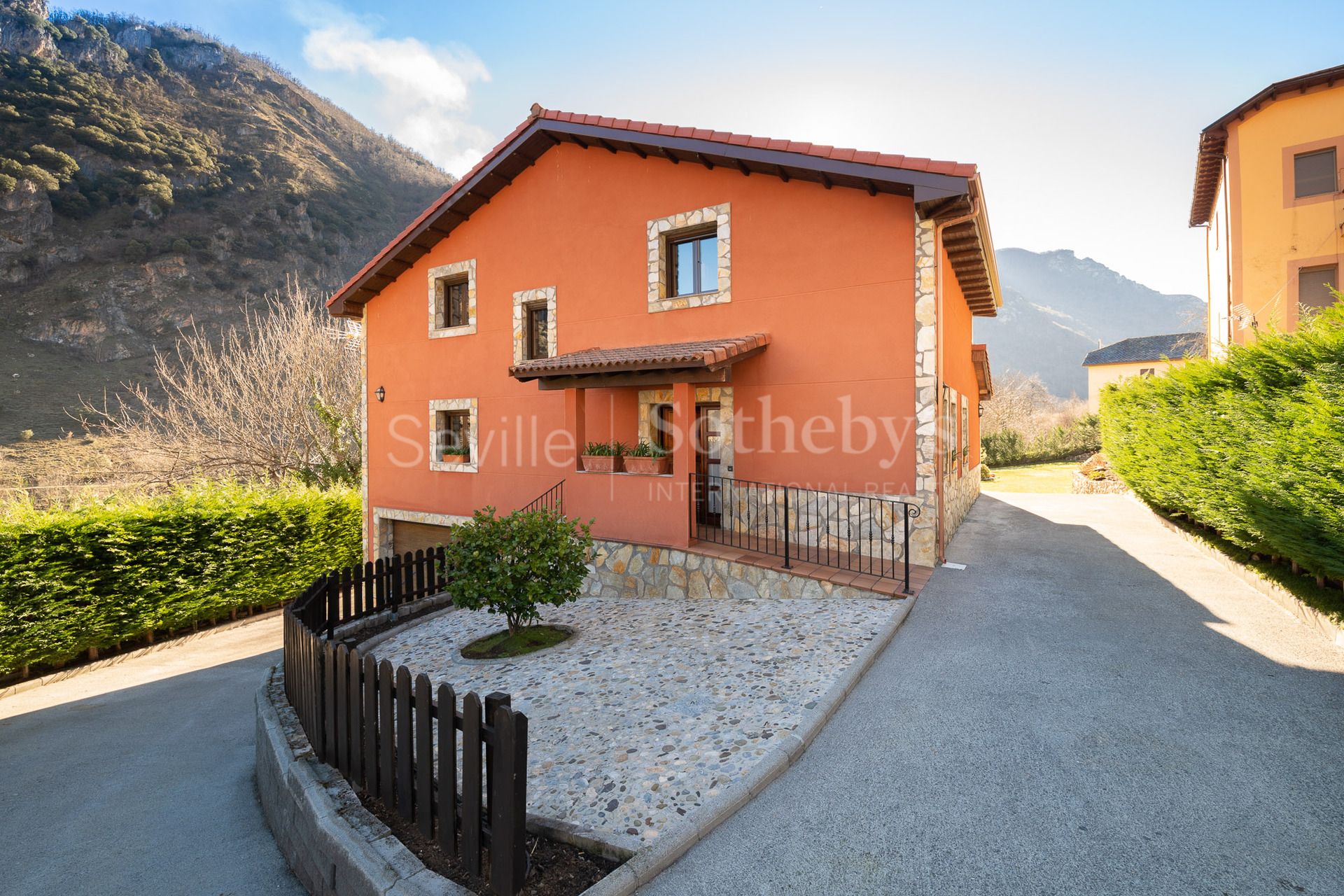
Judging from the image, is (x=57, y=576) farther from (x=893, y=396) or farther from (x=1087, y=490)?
(x=1087, y=490)

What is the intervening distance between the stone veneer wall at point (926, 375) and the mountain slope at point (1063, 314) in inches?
2755

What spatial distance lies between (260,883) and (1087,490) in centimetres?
1979

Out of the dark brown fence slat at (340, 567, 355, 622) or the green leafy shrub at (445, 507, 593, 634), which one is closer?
the green leafy shrub at (445, 507, 593, 634)

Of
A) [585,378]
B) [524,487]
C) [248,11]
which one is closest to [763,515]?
[585,378]

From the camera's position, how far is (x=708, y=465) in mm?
9789

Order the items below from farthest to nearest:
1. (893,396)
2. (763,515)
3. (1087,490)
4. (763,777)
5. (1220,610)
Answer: (1087,490), (763,515), (893,396), (1220,610), (763,777)

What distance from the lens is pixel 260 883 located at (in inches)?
148

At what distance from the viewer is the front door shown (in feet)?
31.8

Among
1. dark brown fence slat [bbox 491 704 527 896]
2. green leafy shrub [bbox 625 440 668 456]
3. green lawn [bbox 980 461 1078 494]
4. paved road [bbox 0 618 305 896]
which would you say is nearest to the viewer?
dark brown fence slat [bbox 491 704 527 896]

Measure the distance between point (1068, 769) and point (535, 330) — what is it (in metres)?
10.7

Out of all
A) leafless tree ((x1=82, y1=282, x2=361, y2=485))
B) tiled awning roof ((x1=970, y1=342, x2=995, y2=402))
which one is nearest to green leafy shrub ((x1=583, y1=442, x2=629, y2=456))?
tiled awning roof ((x1=970, y1=342, x2=995, y2=402))

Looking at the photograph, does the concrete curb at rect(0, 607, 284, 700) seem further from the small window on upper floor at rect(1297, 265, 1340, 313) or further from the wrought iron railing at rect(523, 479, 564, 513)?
the small window on upper floor at rect(1297, 265, 1340, 313)

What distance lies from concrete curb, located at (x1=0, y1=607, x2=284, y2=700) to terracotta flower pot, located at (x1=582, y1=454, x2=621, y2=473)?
5.83 meters

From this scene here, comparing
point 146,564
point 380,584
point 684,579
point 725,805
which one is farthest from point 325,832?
point 146,564
